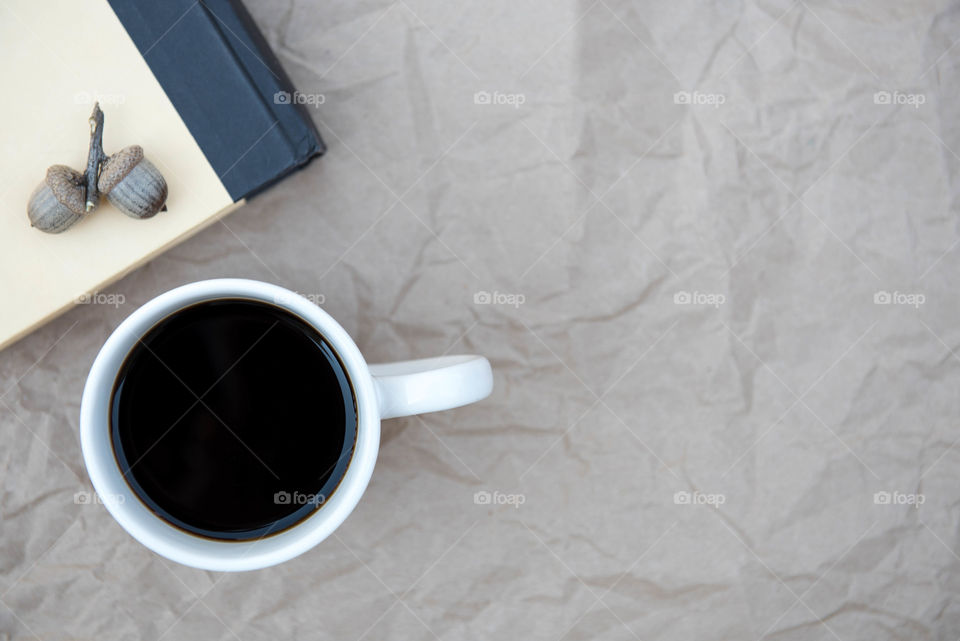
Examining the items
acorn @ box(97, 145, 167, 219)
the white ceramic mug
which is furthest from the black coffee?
acorn @ box(97, 145, 167, 219)

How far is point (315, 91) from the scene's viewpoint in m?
0.64

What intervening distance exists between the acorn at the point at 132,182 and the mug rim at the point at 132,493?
0.55ft

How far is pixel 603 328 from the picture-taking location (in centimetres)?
66

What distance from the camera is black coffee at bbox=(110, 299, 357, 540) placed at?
18.4 inches

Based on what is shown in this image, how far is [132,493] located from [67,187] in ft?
0.86

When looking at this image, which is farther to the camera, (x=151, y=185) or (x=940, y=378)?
(x=940, y=378)

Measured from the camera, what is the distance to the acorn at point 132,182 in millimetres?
548

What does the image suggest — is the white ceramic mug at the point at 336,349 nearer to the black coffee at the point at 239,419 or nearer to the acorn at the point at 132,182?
the black coffee at the point at 239,419

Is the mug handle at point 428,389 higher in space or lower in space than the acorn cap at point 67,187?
lower

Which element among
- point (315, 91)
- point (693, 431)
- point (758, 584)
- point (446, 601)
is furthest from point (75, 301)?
point (758, 584)

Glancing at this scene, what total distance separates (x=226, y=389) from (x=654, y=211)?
1.34 feet

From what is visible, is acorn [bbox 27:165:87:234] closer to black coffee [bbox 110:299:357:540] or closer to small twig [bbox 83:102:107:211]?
small twig [bbox 83:102:107:211]

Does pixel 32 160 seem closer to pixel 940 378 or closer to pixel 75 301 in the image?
pixel 75 301

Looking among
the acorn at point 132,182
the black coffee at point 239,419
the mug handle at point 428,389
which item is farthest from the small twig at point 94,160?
the mug handle at point 428,389
